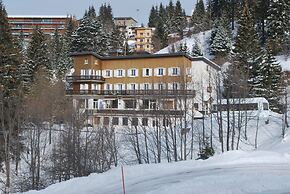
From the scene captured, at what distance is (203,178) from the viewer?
50.1 feet

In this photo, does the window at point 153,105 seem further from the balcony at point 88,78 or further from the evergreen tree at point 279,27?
the evergreen tree at point 279,27

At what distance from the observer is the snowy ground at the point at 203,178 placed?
13.5 meters

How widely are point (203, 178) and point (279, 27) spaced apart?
2172 inches

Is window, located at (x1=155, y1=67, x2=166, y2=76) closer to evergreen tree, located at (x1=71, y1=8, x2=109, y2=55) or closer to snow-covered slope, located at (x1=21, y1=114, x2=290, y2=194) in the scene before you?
evergreen tree, located at (x1=71, y1=8, x2=109, y2=55)

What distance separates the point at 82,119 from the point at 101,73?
25.3 meters

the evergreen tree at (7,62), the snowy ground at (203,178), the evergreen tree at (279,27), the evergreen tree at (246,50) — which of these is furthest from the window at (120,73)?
the snowy ground at (203,178)

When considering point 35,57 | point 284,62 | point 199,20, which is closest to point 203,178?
point 284,62

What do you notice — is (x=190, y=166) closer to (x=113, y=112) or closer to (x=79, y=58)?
(x=113, y=112)

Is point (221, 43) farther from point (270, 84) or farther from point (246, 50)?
point (270, 84)

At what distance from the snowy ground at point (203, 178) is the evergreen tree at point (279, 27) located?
4819 cm

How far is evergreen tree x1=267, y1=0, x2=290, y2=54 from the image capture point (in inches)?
2530

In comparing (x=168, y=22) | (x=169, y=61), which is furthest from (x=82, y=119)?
(x=168, y=22)

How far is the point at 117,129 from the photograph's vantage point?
45312 millimetres

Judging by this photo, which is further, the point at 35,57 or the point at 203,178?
the point at 35,57
